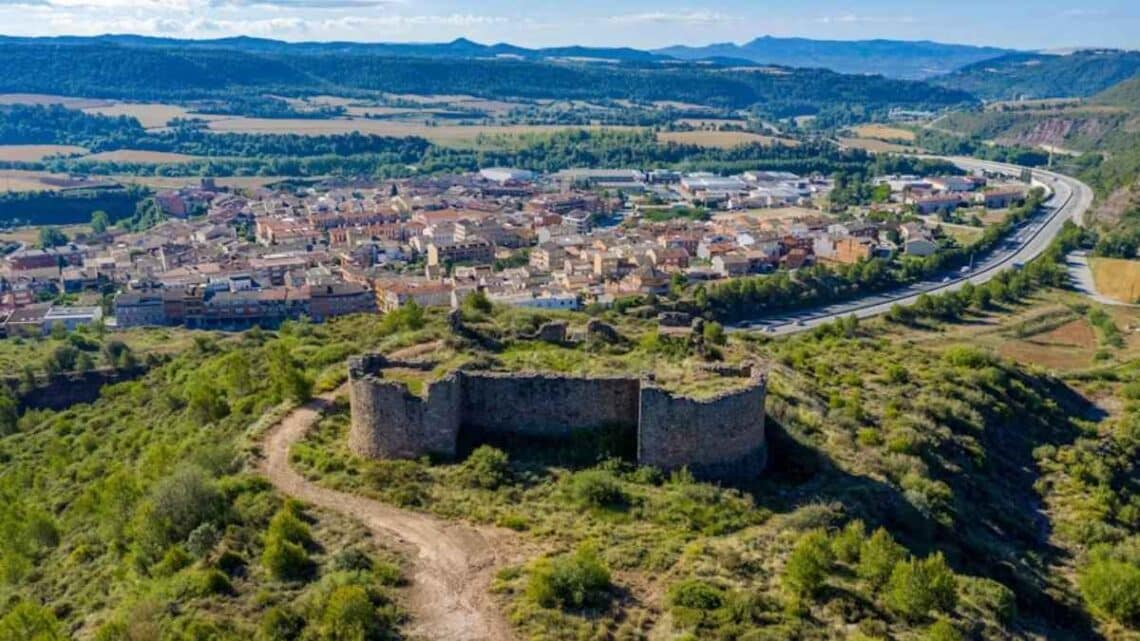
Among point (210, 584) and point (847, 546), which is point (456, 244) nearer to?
point (847, 546)

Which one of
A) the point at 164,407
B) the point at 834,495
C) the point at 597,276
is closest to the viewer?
the point at 834,495

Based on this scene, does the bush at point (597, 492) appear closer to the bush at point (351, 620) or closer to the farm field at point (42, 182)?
the bush at point (351, 620)

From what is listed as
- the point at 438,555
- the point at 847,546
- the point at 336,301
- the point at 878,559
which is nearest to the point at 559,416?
the point at 438,555

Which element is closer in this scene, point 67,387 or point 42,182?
point 67,387

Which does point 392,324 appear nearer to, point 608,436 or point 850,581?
point 608,436

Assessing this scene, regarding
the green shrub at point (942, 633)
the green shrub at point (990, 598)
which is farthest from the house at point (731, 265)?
the green shrub at point (942, 633)

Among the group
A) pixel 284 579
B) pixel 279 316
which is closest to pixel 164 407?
pixel 284 579
